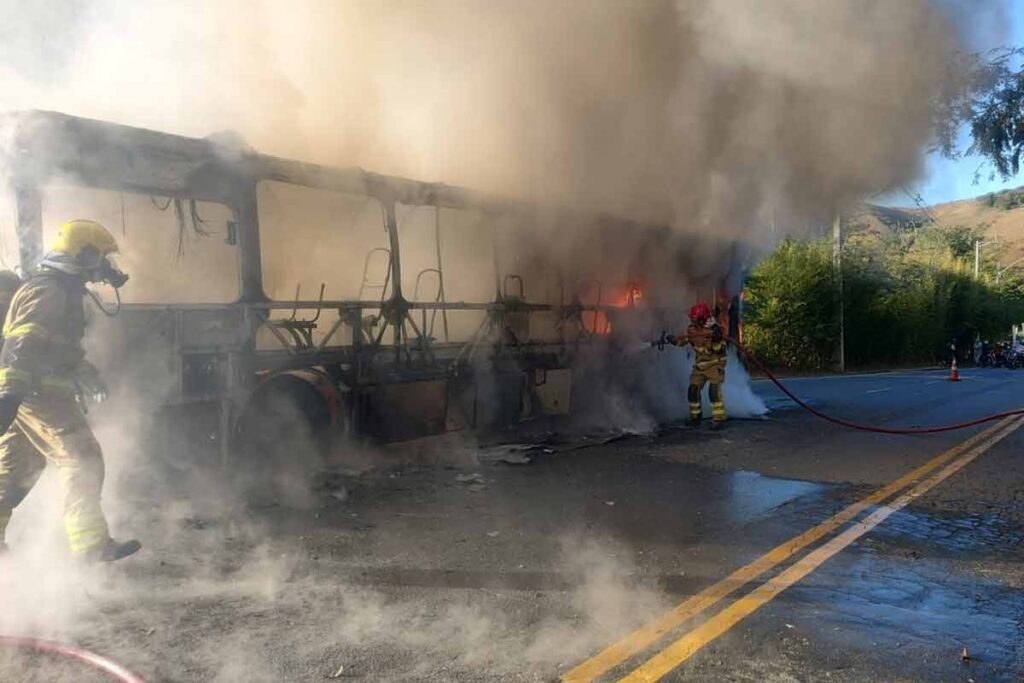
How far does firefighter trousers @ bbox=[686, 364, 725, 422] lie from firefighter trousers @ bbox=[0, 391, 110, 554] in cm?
681

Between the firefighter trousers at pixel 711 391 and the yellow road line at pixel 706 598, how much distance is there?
3.32m

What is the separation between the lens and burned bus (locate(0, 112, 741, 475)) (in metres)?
5.18

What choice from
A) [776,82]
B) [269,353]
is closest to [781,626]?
[269,353]

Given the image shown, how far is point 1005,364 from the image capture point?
3250 cm

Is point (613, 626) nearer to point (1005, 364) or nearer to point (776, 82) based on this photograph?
point (776, 82)

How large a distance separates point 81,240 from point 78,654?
2.01 m

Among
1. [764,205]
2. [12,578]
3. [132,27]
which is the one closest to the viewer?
[12,578]

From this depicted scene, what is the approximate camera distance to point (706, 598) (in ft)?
11.5

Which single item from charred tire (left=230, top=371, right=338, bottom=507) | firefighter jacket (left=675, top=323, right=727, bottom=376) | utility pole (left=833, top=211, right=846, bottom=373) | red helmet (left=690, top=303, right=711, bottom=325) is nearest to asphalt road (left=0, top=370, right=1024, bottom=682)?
charred tire (left=230, top=371, right=338, bottom=507)

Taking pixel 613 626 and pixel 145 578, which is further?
pixel 145 578

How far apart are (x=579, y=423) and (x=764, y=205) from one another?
3.71 m

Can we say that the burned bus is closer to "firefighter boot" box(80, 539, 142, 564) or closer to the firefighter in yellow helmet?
the firefighter in yellow helmet

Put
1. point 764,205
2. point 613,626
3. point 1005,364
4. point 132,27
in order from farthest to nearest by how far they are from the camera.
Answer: point 1005,364
point 764,205
point 132,27
point 613,626

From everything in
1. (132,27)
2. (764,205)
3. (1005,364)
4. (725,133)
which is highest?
(132,27)
